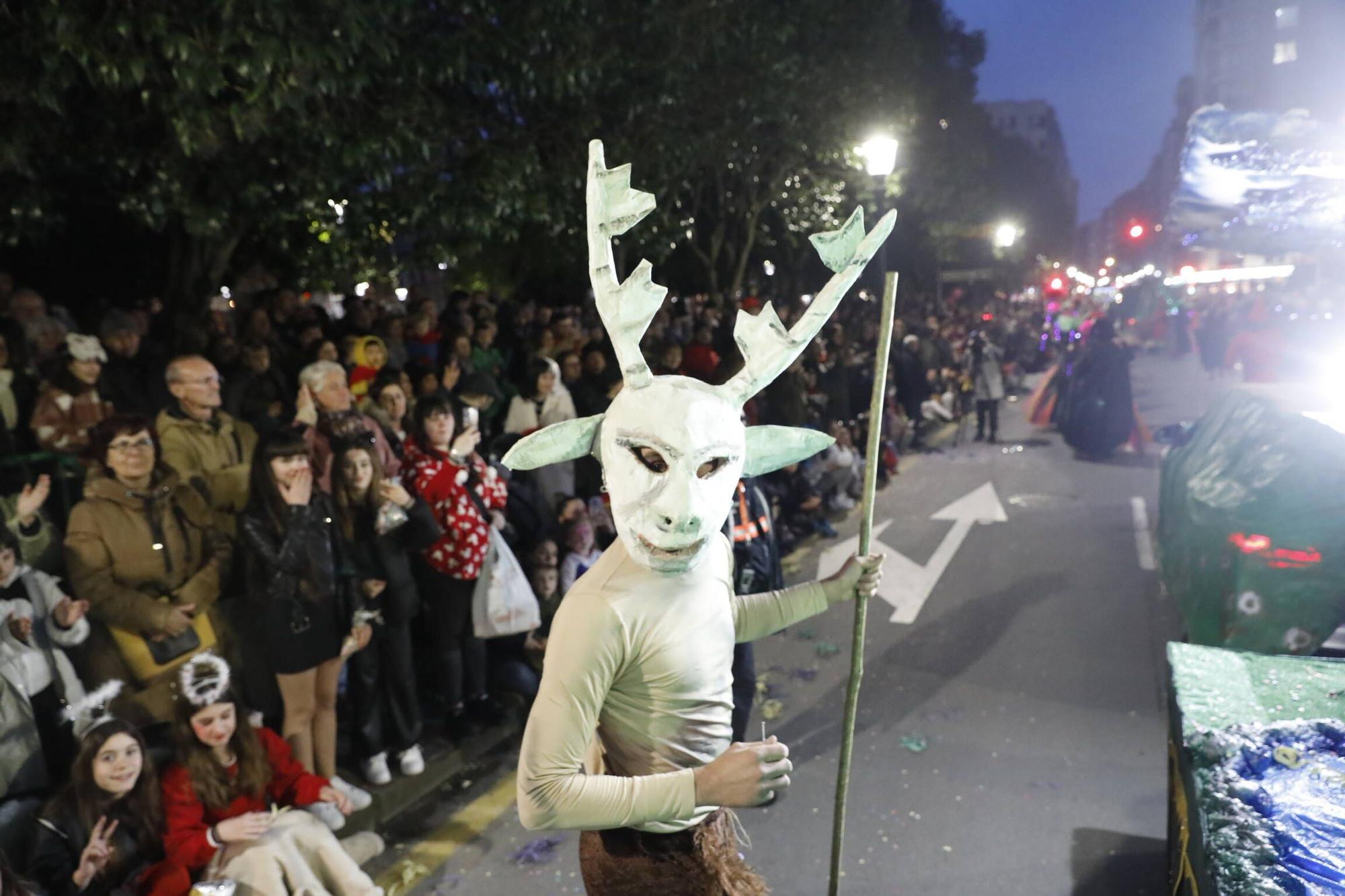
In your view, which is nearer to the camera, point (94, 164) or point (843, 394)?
point (94, 164)

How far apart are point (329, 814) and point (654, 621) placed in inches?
111

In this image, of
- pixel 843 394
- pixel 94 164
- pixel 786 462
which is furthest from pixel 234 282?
pixel 786 462

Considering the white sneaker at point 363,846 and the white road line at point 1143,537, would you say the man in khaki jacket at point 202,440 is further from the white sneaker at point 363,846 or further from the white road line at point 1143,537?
the white road line at point 1143,537

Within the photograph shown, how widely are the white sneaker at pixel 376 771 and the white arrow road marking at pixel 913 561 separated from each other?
3.20 metres

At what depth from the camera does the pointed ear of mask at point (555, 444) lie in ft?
7.68

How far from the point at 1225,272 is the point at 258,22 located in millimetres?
45681

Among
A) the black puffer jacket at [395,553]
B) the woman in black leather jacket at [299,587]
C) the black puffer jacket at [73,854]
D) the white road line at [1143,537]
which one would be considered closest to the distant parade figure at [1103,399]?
the white road line at [1143,537]

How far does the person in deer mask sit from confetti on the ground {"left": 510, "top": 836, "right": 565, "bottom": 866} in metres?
2.22

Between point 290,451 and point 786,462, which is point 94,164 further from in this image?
point 786,462

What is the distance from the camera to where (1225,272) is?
42719 millimetres

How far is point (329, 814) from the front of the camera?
14.2 feet

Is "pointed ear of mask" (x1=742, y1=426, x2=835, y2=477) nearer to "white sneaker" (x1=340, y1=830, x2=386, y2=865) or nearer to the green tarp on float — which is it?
"white sneaker" (x1=340, y1=830, x2=386, y2=865)

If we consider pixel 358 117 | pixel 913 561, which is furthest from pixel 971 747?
pixel 358 117

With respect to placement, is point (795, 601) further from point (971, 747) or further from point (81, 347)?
point (81, 347)
